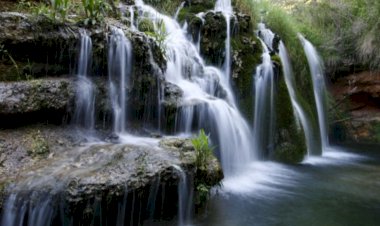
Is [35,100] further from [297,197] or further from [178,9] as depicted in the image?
[178,9]

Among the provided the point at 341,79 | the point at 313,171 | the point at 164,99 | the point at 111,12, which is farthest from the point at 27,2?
the point at 341,79

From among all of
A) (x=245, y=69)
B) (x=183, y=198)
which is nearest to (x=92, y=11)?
(x=183, y=198)

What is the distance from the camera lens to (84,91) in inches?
223

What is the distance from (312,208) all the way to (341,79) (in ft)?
28.2

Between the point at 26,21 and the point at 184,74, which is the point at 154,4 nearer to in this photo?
the point at 184,74

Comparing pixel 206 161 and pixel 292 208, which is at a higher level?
pixel 206 161

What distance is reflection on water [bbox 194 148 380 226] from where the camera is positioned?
498 centimetres

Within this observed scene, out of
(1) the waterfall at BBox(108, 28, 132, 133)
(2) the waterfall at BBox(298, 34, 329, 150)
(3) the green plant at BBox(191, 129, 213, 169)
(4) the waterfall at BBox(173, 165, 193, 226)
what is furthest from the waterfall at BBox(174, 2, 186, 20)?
(4) the waterfall at BBox(173, 165, 193, 226)

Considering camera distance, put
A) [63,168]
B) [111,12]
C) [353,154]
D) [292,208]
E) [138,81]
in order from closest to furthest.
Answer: [63,168] → [292,208] → [138,81] → [111,12] → [353,154]

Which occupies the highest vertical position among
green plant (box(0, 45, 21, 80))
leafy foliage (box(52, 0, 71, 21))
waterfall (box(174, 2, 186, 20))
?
waterfall (box(174, 2, 186, 20))

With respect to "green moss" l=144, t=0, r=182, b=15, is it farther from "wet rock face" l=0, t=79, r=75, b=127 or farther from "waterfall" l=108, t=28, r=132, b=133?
"wet rock face" l=0, t=79, r=75, b=127

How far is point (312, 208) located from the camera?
17.9 feet

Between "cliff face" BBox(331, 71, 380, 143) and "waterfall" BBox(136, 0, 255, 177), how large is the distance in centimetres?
585

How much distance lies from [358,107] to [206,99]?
790 centimetres
